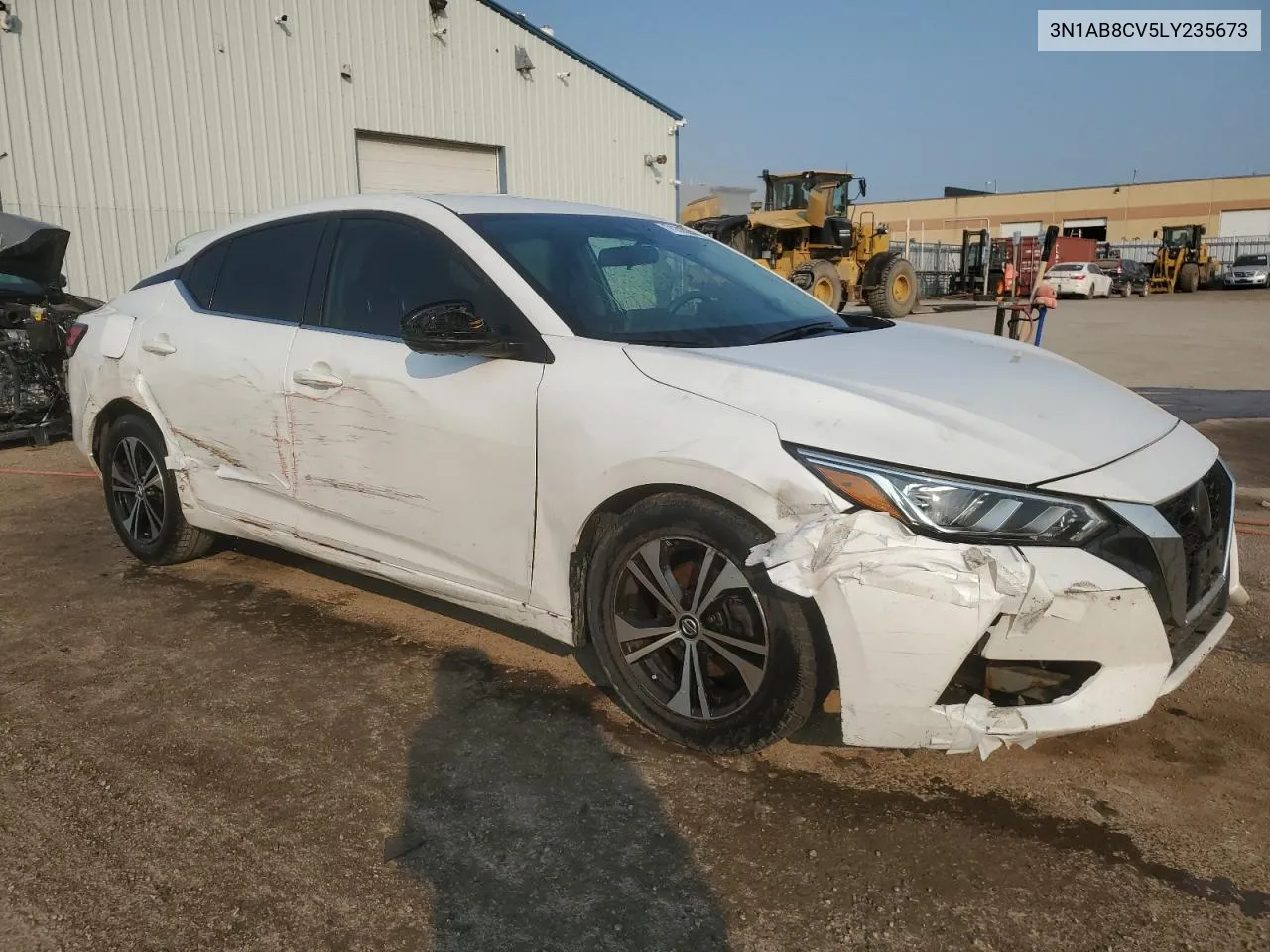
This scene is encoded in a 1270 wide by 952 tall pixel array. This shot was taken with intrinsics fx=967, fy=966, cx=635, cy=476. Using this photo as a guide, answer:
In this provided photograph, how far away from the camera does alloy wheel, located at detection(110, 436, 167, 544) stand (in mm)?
4488

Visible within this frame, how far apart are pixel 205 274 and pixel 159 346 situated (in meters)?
0.38

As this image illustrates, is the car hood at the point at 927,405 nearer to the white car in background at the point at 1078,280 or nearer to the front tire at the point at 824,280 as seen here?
the front tire at the point at 824,280

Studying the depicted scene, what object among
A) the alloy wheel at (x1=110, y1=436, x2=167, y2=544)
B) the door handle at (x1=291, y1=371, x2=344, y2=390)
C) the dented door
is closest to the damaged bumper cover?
the dented door

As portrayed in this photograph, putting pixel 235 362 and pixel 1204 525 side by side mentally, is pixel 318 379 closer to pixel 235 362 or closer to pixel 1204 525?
pixel 235 362

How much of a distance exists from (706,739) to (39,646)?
8.95ft

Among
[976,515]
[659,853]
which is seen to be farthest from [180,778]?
[976,515]

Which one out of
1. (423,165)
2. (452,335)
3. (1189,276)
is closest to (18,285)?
(452,335)

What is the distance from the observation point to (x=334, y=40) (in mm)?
14383

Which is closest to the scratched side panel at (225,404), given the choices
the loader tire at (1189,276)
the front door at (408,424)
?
the front door at (408,424)

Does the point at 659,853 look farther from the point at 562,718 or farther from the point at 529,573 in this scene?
the point at 529,573

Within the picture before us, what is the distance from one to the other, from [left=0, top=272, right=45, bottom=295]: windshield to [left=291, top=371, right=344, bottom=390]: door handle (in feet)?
19.5

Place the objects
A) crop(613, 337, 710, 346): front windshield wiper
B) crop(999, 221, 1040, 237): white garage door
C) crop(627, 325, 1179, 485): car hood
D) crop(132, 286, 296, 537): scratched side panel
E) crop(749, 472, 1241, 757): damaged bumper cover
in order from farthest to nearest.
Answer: crop(999, 221, 1040, 237): white garage door
crop(132, 286, 296, 537): scratched side panel
crop(613, 337, 710, 346): front windshield wiper
crop(627, 325, 1179, 485): car hood
crop(749, 472, 1241, 757): damaged bumper cover

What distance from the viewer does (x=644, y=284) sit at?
11.5ft

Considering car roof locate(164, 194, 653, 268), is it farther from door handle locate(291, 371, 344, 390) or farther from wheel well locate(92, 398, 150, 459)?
wheel well locate(92, 398, 150, 459)
